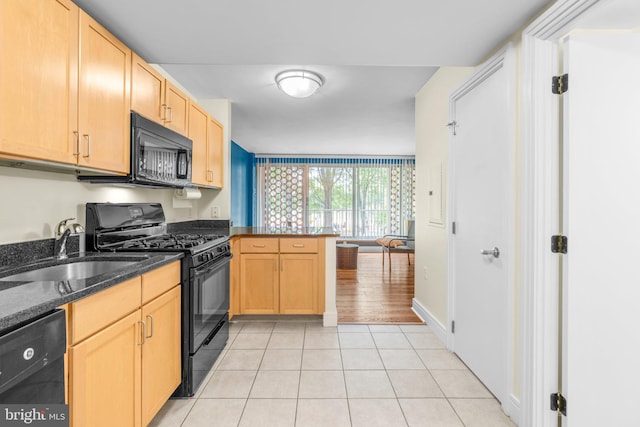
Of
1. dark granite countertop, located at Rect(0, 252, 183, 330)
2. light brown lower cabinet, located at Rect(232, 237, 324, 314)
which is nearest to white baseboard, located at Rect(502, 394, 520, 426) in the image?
light brown lower cabinet, located at Rect(232, 237, 324, 314)

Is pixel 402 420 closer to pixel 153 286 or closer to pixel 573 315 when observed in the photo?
pixel 573 315

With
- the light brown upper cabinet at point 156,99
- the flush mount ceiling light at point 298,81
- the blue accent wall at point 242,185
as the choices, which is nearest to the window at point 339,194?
the blue accent wall at point 242,185

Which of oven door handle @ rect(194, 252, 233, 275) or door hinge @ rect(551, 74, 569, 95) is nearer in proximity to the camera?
door hinge @ rect(551, 74, 569, 95)

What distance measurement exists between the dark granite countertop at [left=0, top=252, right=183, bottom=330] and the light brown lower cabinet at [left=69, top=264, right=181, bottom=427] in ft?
0.16

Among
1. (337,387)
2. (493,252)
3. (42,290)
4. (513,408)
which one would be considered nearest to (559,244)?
(493,252)

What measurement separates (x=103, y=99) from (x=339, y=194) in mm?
6680

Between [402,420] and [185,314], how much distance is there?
4.55ft

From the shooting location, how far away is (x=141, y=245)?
2.20m

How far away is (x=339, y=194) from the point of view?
8148mm

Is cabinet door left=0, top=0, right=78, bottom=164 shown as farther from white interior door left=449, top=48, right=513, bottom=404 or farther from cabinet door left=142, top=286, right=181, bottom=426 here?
white interior door left=449, top=48, right=513, bottom=404

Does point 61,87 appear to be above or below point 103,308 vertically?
above

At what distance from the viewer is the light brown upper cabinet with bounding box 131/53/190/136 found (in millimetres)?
1983

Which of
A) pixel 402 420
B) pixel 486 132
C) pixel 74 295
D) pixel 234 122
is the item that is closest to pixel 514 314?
pixel 402 420

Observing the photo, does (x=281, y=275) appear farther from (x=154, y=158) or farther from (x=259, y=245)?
(x=154, y=158)
